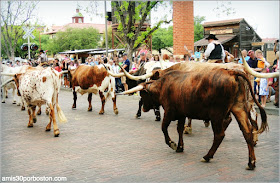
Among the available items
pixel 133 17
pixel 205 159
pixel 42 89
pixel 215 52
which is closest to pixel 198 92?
pixel 205 159

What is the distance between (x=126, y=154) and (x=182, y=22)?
37.5ft

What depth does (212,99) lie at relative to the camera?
196 inches

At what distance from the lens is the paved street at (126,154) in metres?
4.75

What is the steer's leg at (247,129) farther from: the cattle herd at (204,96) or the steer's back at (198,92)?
the steer's back at (198,92)

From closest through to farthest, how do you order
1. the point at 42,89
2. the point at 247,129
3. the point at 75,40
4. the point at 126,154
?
the point at 247,129 → the point at 126,154 → the point at 42,89 → the point at 75,40

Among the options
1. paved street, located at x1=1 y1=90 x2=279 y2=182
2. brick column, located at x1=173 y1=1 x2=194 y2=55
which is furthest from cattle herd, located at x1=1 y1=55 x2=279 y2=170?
brick column, located at x1=173 y1=1 x2=194 y2=55

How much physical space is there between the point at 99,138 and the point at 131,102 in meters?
5.86

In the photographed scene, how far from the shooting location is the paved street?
475cm

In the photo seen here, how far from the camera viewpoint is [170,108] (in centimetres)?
564

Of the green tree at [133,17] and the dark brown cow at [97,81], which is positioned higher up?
the green tree at [133,17]

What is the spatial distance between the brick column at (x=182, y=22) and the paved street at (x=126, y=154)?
329 inches

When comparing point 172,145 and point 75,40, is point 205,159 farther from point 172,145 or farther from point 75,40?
point 75,40

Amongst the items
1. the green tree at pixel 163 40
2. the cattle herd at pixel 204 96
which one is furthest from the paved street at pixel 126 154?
the green tree at pixel 163 40

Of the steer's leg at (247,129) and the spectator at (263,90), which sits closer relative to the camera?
the steer's leg at (247,129)
